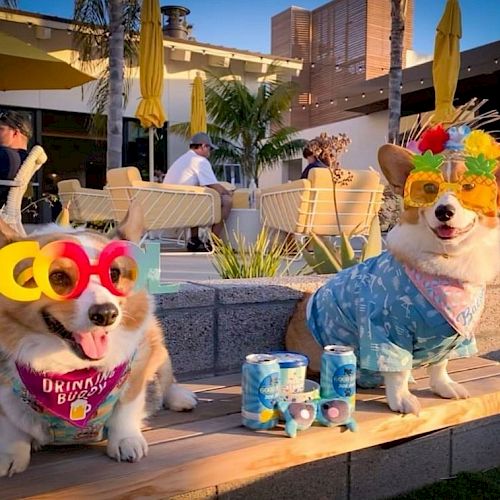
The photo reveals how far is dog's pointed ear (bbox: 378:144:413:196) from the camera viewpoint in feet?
6.34

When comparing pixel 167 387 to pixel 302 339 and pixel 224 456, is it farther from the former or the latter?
pixel 302 339

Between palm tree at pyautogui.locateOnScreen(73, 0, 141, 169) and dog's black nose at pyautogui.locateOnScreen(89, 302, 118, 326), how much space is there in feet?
22.2

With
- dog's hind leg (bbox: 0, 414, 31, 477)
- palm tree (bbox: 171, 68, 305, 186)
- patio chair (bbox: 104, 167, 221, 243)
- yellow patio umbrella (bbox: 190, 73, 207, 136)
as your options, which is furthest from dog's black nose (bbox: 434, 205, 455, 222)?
palm tree (bbox: 171, 68, 305, 186)

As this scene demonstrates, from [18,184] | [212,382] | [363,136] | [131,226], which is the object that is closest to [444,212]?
[131,226]

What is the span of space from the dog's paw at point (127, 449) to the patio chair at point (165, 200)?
3.75 meters

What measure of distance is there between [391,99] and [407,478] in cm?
774

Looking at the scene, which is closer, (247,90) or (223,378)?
(223,378)

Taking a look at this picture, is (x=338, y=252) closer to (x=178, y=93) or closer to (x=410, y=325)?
(x=410, y=325)

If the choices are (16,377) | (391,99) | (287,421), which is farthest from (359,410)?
(391,99)

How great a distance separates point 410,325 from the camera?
1.78 m

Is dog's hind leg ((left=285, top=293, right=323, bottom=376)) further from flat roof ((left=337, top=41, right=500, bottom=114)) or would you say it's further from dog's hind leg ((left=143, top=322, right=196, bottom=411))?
flat roof ((left=337, top=41, right=500, bottom=114))

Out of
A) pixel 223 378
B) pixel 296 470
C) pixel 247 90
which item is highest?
pixel 247 90

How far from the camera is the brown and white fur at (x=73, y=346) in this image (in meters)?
1.22

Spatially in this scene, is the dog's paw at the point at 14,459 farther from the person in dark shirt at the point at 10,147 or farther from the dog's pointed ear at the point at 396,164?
the person in dark shirt at the point at 10,147
